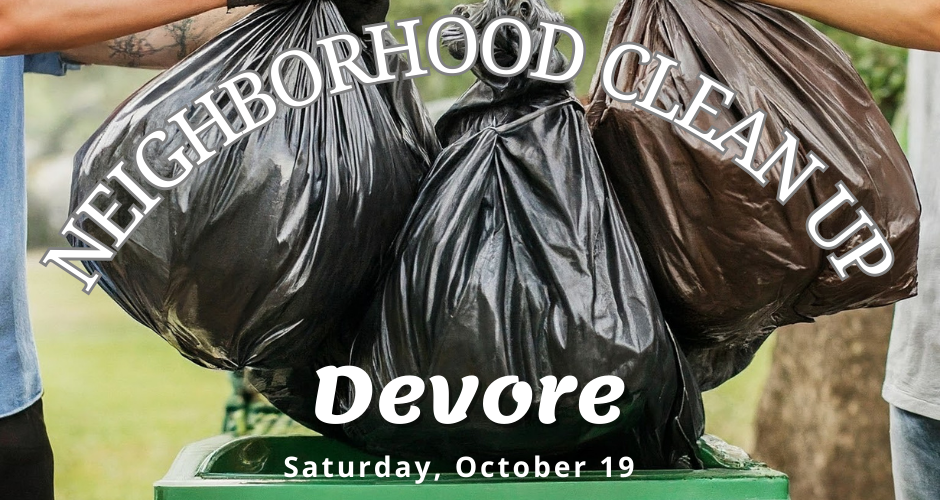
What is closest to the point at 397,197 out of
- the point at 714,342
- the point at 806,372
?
the point at 714,342

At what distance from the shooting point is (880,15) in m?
1.50

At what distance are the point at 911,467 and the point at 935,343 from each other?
1.02ft

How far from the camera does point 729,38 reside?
1493mm

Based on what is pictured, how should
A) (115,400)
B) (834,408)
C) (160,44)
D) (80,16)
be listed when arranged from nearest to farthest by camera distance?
(80,16), (160,44), (834,408), (115,400)

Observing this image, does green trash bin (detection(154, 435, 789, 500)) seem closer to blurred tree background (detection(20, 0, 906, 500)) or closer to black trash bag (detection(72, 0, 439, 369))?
black trash bag (detection(72, 0, 439, 369))

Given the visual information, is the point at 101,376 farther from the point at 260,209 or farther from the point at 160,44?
the point at 260,209

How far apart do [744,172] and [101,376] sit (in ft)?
20.5

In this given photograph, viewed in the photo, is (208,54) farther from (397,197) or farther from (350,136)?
(397,197)

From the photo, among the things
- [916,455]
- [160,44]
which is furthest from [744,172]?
[160,44]

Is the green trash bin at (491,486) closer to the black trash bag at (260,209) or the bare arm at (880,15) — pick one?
the black trash bag at (260,209)

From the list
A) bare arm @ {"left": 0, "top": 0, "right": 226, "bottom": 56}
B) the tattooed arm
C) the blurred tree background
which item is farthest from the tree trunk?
bare arm @ {"left": 0, "top": 0, "right": 226, "bottom": 56}

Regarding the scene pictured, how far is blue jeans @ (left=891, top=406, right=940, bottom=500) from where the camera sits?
6.66 ft

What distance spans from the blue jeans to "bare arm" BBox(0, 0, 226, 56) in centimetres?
173

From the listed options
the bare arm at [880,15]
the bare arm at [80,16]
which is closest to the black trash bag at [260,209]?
the bare arm at [80,16]
